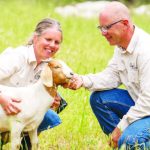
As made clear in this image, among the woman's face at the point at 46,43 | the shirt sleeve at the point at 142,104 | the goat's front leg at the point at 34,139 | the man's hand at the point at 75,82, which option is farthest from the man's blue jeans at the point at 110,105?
the goat's front leg at the point at 34,139

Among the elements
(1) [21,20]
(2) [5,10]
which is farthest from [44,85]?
(2) [5,10]

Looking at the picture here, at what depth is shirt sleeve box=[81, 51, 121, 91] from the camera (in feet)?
21.5

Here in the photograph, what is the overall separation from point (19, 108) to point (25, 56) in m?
0.55

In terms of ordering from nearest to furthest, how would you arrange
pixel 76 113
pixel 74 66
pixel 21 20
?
pixel 76 113, pixel 74 66, pixel 21 20

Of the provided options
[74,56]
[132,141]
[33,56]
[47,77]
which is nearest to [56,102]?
[33,56]

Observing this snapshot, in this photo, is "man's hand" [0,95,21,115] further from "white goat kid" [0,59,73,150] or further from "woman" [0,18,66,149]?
"woman" [0,18,66,149]

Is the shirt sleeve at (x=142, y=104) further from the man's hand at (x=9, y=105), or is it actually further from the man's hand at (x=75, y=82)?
the man's hand at (x=9, y=105)

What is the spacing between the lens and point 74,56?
11555 mm

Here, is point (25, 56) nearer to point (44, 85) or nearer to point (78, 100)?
point (44, 85)

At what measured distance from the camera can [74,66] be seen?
406 inches

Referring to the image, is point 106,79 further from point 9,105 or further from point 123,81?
point 9,105

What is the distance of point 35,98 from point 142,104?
3.24 ft

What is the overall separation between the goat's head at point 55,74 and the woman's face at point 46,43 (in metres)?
0.44

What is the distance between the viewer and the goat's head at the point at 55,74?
17.6ft
